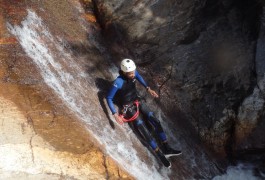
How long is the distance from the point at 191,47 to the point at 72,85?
13.8ft

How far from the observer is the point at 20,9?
7.33m

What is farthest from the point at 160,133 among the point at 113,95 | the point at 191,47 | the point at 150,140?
the point at 191,47

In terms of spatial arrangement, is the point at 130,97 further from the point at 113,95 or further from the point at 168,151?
the point at 168,151

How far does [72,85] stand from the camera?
7.05 m

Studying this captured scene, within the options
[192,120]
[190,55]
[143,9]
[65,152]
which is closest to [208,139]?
[192,120]

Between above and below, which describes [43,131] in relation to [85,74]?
below

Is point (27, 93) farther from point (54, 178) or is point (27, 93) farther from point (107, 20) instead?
point (107, 20)

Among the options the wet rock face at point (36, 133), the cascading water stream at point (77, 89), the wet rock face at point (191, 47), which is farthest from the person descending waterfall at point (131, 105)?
the wet rock face at point (191, 47)

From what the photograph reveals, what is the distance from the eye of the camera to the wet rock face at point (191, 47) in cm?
938

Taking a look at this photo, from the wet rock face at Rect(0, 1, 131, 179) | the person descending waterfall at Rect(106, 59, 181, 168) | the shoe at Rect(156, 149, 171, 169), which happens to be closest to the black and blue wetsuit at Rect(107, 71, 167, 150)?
the person descending waterfall at Rect(106, 59, 181, 168)

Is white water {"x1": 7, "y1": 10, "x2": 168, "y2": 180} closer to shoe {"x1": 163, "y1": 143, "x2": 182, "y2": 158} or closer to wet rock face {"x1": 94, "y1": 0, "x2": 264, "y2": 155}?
shoe {"x1": 163, "y1": 143, "x2": 182, "y2": 158}

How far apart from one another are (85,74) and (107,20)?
8.18ft

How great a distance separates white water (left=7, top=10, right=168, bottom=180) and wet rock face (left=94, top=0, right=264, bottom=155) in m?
2.22

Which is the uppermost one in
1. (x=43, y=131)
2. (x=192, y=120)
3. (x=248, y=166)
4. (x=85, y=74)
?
(x=85, y=74)
